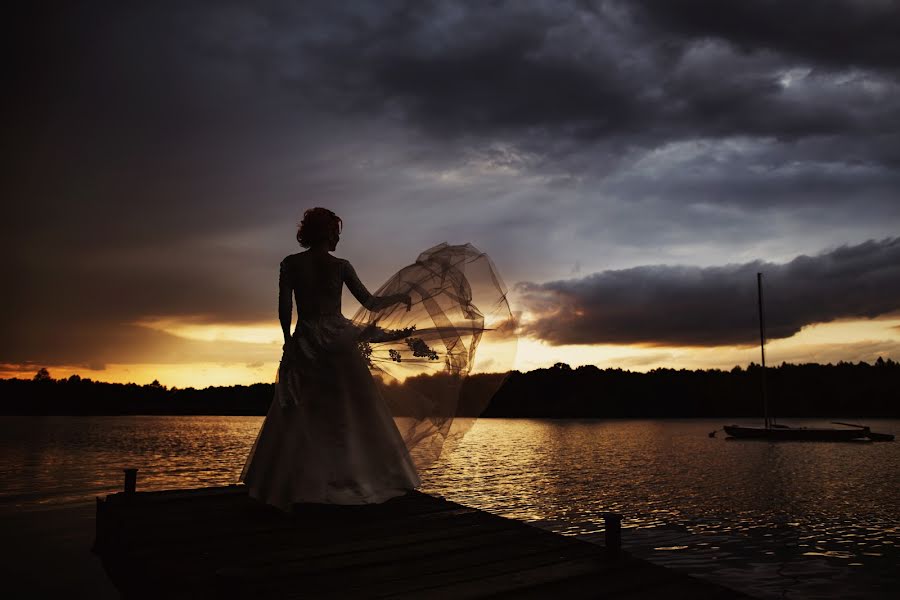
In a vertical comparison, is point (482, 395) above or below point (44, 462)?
above

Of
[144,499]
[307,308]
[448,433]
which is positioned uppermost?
[307,308]

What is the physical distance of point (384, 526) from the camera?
705 centimetres

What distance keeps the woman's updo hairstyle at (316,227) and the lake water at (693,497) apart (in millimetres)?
4800

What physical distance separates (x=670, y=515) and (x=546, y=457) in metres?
34.2

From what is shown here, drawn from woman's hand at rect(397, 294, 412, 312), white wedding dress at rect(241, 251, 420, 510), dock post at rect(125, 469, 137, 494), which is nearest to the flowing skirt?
white wedding dress at rect(241, 251, 420, 510)

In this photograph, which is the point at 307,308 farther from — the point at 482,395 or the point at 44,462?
the point at 44,462

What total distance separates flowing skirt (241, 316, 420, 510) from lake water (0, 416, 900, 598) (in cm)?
349

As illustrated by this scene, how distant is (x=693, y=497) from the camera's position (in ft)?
98.3

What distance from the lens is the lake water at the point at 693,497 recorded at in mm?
15891

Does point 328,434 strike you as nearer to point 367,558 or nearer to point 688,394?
point 367,558

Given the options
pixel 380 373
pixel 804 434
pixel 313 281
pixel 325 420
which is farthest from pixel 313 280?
pixel 804 434

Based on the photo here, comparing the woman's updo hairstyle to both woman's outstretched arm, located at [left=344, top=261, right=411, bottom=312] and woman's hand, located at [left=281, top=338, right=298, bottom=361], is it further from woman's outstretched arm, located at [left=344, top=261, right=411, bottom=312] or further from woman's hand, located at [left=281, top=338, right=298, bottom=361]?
woman's hand, located at [left=281, top=338, right=298, bottom=361]

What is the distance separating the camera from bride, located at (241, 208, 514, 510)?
287 inches

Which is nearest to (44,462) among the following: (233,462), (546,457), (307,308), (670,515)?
(233,462)
